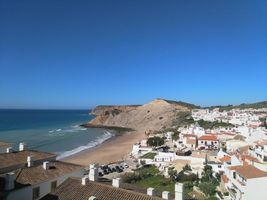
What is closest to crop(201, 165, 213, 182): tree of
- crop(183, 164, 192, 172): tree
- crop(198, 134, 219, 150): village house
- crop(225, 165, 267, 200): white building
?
crop(183, 164, 192, 172): tree

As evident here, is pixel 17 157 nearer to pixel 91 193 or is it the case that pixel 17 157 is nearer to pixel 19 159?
pixel 19 159

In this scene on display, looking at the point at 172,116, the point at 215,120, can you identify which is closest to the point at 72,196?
the point at 215,120

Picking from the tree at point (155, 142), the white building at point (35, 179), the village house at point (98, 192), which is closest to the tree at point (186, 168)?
the white building at point (35, 179)

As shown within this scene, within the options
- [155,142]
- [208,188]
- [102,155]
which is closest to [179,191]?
[208,188]

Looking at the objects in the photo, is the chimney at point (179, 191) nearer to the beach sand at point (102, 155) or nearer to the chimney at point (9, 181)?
the chimney at point (9, 181)

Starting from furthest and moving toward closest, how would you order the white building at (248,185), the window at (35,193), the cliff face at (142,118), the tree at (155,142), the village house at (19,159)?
the cliff face at (142,118) < the tree at (155,142) < the white building at (248,185) < the village house at (19,159) < the window at (35,193)

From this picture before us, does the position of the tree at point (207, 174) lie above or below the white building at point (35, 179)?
below

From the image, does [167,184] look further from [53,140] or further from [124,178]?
[53,140]

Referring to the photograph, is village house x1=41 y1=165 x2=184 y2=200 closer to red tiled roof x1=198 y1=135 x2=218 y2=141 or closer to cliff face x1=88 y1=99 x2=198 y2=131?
red tiled roof x1=198 y1=135 x2=218 y2=141
